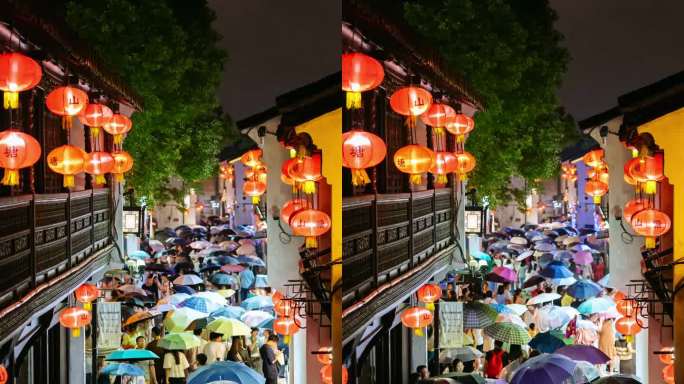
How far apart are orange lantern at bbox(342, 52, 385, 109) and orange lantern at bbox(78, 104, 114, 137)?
0.90 metres

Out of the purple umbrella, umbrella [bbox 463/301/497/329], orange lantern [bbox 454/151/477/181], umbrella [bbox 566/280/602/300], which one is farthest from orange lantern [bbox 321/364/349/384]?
umbrella [bbox 566/280/602/300]

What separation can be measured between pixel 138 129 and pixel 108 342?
0.84 meters

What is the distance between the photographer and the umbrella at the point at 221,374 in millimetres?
3273

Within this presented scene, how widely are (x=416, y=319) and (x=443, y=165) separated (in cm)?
84

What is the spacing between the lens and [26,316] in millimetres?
2393

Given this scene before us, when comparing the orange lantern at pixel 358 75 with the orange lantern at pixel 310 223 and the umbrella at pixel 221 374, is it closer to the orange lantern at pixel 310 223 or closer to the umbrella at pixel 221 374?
the orange lantern at pixel 310 223

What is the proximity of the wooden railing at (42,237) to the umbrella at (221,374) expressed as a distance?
87 centimetres

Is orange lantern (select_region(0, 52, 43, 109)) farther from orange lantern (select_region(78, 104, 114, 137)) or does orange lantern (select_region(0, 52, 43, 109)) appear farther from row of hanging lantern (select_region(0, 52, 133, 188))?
orange lantern (select_region(78, 104, 114, 137))

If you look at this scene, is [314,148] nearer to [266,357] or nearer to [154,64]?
[154,64]

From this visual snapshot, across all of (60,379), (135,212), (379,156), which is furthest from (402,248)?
(60,379)

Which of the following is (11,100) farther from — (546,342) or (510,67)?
(546,342)

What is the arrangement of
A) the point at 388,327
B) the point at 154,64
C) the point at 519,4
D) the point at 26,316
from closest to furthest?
the point at 26,316 < the point at 154,64 < the point at 388,327 < the point at 519,4

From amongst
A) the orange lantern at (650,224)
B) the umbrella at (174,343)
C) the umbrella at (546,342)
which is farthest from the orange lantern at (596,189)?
the umbrella at (546,342)

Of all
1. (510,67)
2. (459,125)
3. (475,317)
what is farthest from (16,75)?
(475,317)
